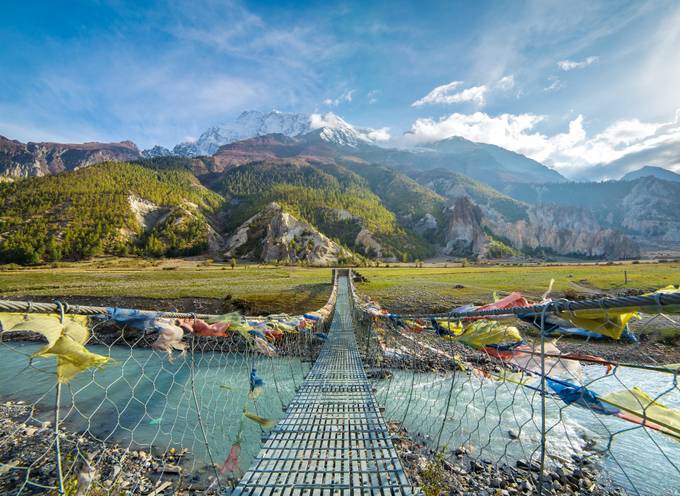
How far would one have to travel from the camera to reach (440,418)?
7402 mm

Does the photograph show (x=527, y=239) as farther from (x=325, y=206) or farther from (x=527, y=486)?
(x=527, y=486)

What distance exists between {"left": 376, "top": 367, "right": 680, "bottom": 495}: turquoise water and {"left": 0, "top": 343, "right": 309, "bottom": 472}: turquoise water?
132 inches

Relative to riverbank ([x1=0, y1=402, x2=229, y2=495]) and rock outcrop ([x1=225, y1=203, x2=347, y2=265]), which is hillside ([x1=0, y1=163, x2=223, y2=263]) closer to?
rock outcrop ([x1=225, y1=203, x2=347, y2=265])

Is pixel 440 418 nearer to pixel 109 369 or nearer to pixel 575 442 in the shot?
pixel 575 442

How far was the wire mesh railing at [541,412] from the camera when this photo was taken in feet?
8.09

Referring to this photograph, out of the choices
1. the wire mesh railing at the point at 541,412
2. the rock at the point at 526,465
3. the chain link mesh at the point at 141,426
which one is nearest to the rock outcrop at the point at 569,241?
the wire mesh railing at the point at 541,412

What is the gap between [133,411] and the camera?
826 centimetres

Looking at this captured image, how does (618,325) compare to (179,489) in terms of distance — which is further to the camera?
(179,489)

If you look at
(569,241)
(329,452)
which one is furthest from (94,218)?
(569,241)

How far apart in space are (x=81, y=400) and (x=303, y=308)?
42.0 feet

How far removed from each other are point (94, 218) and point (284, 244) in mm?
52080

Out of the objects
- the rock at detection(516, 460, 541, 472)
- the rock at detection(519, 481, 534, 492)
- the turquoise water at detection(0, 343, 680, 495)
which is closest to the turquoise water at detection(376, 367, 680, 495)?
the turquoise water at detection(0, 343, 680, 495)

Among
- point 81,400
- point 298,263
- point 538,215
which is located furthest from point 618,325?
point 538,215

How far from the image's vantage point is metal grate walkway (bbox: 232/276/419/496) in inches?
112
